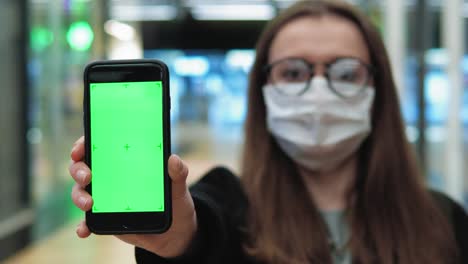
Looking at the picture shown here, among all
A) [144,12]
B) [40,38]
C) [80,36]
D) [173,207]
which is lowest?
[173,207]

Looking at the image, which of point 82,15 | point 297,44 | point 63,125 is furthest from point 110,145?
point 82,15

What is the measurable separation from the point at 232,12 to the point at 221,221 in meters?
13.4

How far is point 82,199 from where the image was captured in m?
0.76

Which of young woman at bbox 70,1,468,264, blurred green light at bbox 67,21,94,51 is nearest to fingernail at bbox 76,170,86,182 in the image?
young woman at bbox 70,1,468,264

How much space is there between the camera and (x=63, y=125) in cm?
597

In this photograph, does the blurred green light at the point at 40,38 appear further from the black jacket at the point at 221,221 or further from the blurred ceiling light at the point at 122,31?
the black jacket at the point at 221,221

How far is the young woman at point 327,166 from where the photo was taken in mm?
1253

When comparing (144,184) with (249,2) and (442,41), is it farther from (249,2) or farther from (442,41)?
(249,2)

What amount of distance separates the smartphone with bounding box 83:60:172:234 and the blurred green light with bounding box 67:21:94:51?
565 centimetres

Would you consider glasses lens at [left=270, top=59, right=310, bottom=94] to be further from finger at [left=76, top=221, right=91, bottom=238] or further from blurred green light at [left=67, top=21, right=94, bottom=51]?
blurred green light at [left=67, top=21, right=94, bottom=51]

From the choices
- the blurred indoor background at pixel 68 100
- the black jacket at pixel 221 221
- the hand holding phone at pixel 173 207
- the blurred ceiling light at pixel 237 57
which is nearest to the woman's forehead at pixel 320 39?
the black jacket at pixel 221 221

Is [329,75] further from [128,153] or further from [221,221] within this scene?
[128,153]

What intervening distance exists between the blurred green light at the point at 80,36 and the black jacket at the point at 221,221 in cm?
531

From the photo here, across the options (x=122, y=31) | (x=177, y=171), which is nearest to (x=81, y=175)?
(x=177, y=171)
